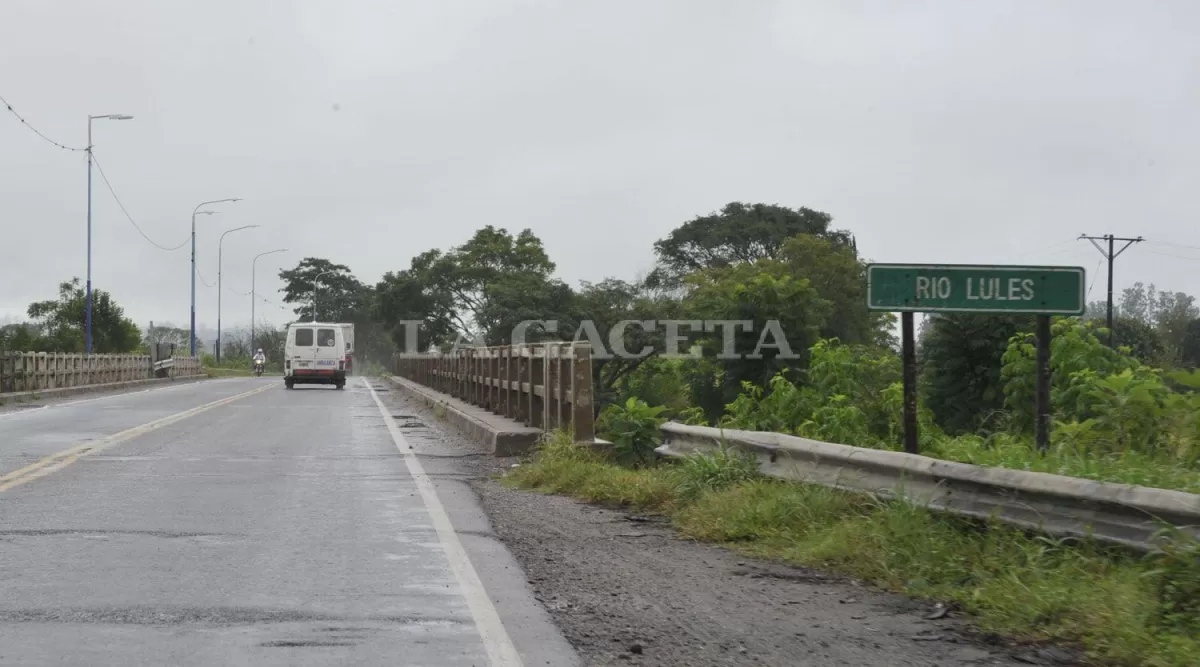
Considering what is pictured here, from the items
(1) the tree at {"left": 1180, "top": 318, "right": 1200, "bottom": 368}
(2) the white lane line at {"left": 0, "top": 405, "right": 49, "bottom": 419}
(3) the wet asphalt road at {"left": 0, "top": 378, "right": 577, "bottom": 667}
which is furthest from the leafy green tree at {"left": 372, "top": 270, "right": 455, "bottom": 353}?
(3) the wet asphalt road at {"left": 0, "top": 378, "right": 577, "bottom": 667}

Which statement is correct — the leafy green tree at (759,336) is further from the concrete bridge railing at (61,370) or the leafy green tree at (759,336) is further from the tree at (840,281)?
the tree at (840,281)

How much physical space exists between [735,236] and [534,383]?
5771 cm

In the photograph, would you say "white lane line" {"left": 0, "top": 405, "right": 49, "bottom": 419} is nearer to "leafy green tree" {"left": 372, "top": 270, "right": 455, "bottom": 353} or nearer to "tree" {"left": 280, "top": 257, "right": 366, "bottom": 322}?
"leafy green tree" {"left": 372, "top": 270, "right": 455, "bottom": 353}

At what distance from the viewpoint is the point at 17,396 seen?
3170cm

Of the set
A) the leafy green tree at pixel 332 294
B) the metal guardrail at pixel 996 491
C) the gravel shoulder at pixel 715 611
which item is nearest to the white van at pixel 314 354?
the metal guardrail at pixel 996 491

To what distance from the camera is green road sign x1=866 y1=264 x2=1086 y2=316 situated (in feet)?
27.3

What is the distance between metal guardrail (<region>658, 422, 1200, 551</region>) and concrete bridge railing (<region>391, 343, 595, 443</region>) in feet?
12.8

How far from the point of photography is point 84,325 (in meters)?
65.5

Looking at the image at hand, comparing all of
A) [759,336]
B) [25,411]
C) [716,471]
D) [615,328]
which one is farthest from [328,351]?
[716,471]

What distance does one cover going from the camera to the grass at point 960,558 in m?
5.56

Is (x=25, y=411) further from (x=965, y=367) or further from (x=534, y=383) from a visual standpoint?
(x=965, y=367)

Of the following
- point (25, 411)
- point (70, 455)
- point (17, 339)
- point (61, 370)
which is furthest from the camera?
point (17, 339)

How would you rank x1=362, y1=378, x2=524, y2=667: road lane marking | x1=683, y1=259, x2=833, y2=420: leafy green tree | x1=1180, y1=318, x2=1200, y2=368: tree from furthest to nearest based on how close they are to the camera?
1. x1=1180, y1=318, x2=1200, y2=368: tree
2. x1=683, y1=259, x2=833, y2=420: leafy green tree
3. x1=362, y1=378, x2=524, y2=667: road lane marking

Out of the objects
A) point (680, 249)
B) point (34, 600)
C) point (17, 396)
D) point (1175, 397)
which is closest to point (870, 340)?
point (680, 249)
